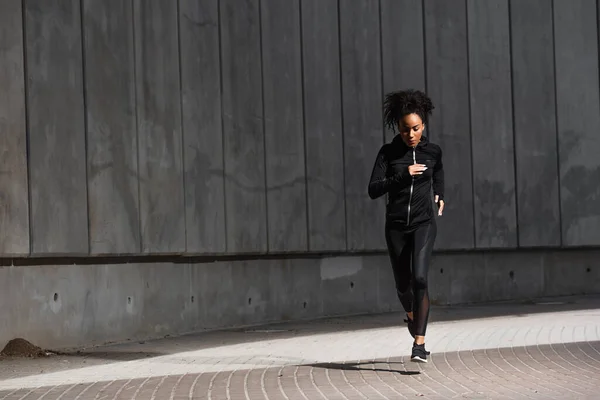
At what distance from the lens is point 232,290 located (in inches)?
610

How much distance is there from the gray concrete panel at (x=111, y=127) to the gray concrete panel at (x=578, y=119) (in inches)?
364

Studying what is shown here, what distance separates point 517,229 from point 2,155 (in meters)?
10.4

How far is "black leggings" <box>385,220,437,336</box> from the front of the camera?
9547 millimetres

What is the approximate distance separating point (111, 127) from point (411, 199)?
4.54 meters

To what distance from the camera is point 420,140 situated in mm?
9820

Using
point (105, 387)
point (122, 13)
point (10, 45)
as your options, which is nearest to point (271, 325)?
point (122, 13)

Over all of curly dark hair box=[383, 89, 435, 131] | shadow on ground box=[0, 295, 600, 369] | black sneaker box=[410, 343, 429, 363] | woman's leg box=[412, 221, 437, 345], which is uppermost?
curly dark hair box=[383, 89, 435, 131]

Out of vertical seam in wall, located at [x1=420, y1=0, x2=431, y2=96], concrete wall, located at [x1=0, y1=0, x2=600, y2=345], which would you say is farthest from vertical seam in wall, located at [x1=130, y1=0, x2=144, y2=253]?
vertical seam in wall, located at [x1=420, y1=0, x2=431, y2=96]

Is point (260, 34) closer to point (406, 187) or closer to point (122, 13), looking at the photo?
point (122, 13)

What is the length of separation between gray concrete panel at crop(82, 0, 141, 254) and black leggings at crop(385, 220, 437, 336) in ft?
13.5

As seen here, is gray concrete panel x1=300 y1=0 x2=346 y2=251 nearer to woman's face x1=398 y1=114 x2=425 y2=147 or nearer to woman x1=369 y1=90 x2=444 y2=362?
woman x1=369 y1=90 x2=444 y2=362

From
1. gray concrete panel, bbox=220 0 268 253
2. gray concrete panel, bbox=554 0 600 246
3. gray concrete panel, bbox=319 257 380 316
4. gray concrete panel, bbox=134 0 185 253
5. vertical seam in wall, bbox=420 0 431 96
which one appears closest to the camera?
gray concrete panel, bbox=134 0 185 253

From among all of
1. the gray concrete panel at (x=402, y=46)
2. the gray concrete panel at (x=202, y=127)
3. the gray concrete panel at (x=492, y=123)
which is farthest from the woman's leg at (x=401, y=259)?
the gray concrete panel at (x=492, y=123)

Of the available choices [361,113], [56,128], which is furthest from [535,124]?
[56,128]
